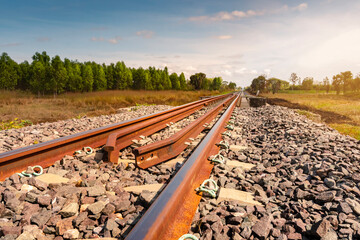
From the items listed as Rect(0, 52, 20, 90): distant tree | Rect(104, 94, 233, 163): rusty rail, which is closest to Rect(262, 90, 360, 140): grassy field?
Rect(104, 94, 233, 163): rusty rail

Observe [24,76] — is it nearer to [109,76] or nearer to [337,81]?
[109,76]

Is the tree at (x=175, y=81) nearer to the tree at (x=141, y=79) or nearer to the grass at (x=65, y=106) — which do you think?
the tree at (x=141, y=79)

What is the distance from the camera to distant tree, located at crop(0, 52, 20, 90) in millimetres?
49200

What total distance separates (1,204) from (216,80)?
125502 millimetres

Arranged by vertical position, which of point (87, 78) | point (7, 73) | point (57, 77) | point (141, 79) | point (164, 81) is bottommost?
point (57, 77)

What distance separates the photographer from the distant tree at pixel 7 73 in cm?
4920

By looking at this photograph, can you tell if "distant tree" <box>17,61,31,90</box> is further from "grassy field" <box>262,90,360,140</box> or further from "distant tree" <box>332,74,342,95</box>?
"distant tree" <box>332,74,342,95</box>

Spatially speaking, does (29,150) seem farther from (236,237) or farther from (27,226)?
(236,237)

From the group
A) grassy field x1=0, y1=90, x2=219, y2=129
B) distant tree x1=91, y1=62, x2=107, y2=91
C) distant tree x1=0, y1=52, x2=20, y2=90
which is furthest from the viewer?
distant tree x1=91, y1=62, x2=107, y2=91

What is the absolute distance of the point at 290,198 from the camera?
6.25ft

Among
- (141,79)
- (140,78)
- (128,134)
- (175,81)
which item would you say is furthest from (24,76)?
(128,134)

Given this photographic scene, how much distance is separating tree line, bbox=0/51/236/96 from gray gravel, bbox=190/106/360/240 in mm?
52697

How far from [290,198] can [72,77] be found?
188 ft

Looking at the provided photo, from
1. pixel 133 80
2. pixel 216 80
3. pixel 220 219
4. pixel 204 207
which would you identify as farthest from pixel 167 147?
pixel 216 80
